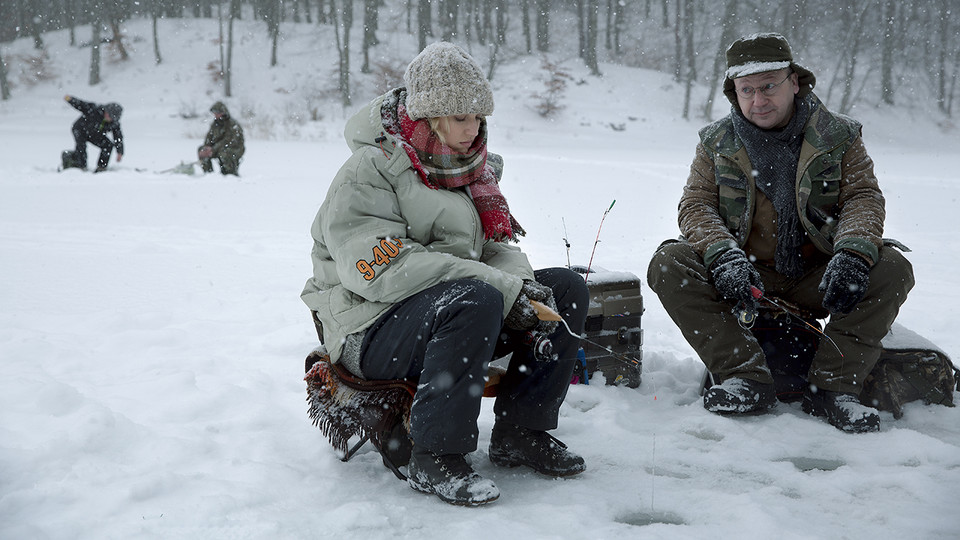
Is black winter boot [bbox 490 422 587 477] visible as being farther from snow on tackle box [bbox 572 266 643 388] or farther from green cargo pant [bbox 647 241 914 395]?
green cargo pant [bbox 647 241 914 395]

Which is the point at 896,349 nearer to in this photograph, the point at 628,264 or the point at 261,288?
the point at 628,264

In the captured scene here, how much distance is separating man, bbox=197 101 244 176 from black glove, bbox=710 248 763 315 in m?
11.1

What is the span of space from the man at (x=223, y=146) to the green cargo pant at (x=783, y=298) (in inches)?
428

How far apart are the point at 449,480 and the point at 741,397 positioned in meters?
1.38

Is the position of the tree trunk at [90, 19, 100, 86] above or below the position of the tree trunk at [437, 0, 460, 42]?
Answer: below

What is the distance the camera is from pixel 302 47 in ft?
121

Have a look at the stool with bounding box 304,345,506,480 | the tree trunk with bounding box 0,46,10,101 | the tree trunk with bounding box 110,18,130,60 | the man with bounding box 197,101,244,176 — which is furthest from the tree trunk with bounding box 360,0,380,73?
the stool with bounding box 304,345,506,480

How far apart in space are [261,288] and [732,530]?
384 cm

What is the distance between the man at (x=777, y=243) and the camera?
292 cm

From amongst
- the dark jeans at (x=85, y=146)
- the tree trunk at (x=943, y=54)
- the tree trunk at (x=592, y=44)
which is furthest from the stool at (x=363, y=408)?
the tree trunk at (x=943, y=54)

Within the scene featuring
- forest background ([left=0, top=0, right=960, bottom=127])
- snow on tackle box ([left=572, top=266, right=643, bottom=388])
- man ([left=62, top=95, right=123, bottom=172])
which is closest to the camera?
snow on tackle box ([left=572, top=266, right=643, bottom=388])

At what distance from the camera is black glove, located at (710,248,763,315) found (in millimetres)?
2910

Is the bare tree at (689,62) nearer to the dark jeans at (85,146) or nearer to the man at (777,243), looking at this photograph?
the dark jeans at (85,146)

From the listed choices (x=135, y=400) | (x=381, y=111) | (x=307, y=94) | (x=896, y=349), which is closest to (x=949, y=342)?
(x=896, y=349)
